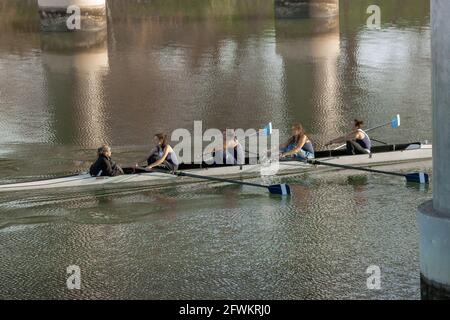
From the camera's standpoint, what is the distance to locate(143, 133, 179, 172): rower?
1441 cm

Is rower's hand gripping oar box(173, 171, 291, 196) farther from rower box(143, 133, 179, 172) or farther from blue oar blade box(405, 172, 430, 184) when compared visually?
blue oar blade box(405, 172, 430, 184)

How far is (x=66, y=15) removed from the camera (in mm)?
32531

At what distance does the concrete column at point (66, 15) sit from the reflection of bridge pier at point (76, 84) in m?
0.26

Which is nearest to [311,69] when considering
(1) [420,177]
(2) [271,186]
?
(1) [420,177]

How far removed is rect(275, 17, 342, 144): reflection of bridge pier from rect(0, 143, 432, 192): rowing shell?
2.73 meters

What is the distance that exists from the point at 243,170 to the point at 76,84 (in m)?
10.8

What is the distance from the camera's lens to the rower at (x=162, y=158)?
14406 millimetres

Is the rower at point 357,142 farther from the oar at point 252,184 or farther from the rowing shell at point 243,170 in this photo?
the oar at point 252,184

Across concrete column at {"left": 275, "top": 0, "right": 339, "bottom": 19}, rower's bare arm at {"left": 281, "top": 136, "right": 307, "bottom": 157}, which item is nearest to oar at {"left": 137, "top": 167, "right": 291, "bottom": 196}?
rower's bare arm at {"left": 281, "top": 136, "right": 307, "bottom": 157}

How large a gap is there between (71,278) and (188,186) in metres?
4.14

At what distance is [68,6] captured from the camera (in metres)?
32.2

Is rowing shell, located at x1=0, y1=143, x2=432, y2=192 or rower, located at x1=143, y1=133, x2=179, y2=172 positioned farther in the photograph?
rower, located at x1=143, y1=133, x2=179, y2=172

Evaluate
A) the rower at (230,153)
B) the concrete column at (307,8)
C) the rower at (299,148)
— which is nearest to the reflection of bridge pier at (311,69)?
the concrete column at (307,8)

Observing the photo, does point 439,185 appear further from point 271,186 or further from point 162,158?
point 162,158
